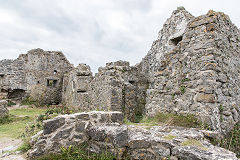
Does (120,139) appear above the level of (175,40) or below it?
below

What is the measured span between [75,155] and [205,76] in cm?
365

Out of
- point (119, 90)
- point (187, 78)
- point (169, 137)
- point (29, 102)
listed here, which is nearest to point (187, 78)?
point (187, 78)

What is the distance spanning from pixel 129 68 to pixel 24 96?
41.6 ft

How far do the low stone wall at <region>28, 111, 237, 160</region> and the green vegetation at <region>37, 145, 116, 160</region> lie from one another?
3.6 inches

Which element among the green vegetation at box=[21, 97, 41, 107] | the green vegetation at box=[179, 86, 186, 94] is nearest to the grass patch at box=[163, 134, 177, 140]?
the green vegetation at box=[179, 86, 186, 94]

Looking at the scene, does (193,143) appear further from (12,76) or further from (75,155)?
(12,76)

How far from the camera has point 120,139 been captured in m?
3.29

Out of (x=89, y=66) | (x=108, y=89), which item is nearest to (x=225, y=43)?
(x=108, y=89)

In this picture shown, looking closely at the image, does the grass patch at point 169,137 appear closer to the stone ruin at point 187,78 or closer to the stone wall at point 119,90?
the stone ruin at point 187,78

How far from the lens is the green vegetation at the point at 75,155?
3.29 meters

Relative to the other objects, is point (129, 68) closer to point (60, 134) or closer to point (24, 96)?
point (60, 134)

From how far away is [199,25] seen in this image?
476 cm

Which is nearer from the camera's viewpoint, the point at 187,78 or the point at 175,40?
the point at 187,78

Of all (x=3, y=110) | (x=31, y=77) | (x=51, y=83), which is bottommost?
(x=3, y=110)
